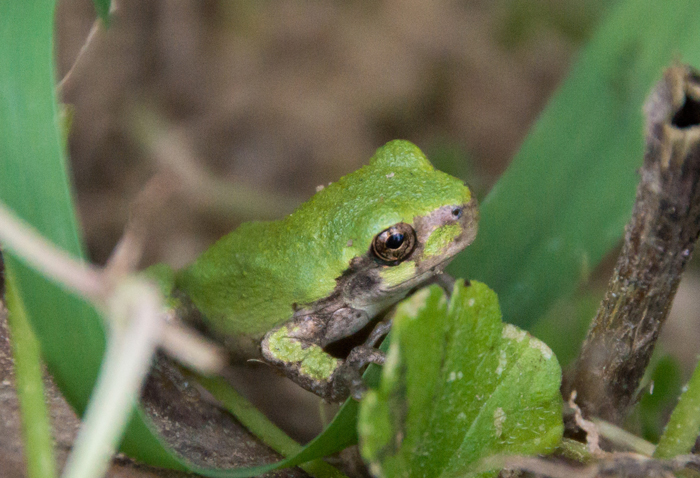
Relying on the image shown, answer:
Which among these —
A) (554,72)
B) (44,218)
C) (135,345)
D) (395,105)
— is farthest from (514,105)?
(135,345)

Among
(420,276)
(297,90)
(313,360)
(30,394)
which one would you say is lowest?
(30,394)

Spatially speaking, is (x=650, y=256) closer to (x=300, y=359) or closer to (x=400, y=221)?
(x=400, y=221)

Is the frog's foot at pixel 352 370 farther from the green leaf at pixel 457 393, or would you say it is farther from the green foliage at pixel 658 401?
the green foliage at pixel 658 401

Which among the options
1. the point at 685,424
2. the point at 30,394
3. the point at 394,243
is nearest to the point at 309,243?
the point at 394,243

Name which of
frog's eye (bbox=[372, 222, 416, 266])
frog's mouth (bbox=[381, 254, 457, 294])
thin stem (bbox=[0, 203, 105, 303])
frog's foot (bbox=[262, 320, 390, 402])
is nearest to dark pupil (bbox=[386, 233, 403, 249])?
frog's eye (bbox=[372, 222, 416, 266])

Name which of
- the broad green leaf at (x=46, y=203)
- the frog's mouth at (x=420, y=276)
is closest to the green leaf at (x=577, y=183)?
the frog's mouth at (x=420, y=276)
